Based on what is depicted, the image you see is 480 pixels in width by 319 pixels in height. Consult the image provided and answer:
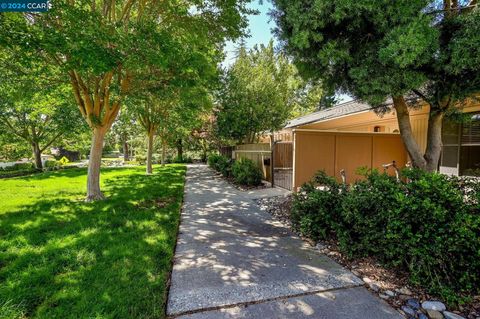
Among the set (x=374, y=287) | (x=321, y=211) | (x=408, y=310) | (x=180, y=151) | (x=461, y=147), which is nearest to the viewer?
(x=408, y=310)

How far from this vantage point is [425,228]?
8.56 ft

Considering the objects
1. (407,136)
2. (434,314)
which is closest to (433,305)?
(434,314)

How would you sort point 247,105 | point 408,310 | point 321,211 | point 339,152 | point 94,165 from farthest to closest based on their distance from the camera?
point 247,105
point 339,152
point 94,165
point 321,211
point 408,310

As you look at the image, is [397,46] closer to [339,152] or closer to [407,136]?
[407,136]

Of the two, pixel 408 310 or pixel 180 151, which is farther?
pixel 180 151

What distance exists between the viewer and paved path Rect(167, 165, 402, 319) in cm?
234

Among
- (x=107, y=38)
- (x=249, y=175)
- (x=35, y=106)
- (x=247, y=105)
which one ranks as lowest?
(x=249, y=175)

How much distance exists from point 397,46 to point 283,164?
6214 mm

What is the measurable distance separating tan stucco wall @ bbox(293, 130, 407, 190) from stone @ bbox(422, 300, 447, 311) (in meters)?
5.25

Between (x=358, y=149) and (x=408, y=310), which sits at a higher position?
(x=358, y=149)

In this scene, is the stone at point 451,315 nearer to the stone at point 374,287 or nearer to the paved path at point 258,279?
the paved path at point 258,279

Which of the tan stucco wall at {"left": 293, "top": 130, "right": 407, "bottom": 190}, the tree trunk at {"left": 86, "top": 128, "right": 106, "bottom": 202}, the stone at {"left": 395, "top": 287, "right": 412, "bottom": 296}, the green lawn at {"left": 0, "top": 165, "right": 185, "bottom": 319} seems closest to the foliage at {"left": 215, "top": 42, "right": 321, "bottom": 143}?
the tan stucco wall at {"left": 293, "top": 130, "right": 407, "bottom": 190}

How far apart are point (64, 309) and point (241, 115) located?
34.8ft

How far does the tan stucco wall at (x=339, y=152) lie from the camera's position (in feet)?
25.3
